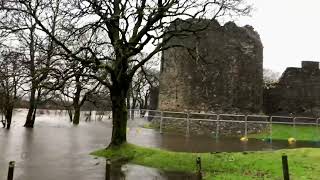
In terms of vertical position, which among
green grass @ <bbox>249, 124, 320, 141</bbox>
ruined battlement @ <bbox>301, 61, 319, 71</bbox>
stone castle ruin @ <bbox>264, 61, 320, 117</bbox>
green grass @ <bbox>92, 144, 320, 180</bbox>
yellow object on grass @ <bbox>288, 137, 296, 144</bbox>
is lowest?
green grass @ <bbox>92, 144, 320, 180</bbox>

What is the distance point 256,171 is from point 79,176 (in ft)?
16.1

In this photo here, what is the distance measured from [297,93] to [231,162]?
2118 centimetres

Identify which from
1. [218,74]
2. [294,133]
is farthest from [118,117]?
[294,133]

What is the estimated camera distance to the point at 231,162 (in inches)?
531

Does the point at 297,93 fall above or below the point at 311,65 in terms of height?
below

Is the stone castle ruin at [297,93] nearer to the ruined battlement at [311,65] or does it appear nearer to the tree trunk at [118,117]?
the ruined battlement at [311,65]

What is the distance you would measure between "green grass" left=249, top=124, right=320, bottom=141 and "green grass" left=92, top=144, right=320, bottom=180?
10883 mm

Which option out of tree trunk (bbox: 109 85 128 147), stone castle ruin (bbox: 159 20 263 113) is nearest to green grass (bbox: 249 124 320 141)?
stone castle ruin (bbox: 159 20 263 113)

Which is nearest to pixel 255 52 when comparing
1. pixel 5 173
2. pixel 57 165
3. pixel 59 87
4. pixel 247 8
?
pixel 247 8

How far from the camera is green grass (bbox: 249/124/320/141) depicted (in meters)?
25.3

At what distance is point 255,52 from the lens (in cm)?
2734

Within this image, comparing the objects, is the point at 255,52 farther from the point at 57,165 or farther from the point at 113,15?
the point at 57,165

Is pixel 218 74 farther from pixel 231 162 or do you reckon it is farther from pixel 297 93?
pixel 231 162

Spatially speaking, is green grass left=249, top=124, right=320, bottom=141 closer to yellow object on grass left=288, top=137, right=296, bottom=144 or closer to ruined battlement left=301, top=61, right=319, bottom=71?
yellow object on grass left=288, top=137, right=296, bottom=144
